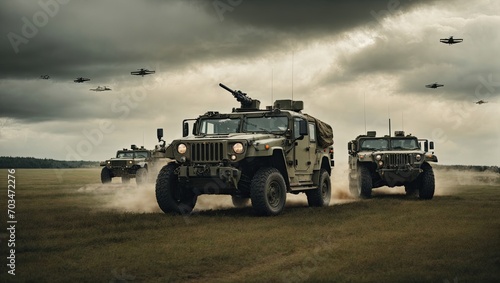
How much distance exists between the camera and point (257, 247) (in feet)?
25.9

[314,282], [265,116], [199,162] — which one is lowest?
[314,282]

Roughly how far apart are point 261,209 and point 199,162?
160 centimetres

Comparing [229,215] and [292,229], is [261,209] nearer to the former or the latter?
[229,215]

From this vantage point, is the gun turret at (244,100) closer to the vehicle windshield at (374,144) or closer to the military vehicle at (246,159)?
the military vehicle at (246,159)

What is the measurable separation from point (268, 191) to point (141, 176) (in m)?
16.6

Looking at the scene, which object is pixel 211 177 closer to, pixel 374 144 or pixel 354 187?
pixel 354 187

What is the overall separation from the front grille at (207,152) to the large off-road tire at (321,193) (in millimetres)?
3716

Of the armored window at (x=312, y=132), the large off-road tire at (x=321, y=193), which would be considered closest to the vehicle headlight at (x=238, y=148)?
the armored window at (x=312, y=132)

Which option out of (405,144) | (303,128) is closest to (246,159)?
(303,128)

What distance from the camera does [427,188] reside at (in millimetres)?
17656

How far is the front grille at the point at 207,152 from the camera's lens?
1174 cm

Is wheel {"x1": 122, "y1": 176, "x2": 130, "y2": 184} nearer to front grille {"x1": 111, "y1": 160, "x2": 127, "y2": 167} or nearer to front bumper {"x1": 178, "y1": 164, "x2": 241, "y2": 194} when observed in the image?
front grille {"x1": 111, "y1": 160, "x2": 127, "y2": 167}

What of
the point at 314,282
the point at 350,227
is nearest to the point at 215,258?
the point at 314,282

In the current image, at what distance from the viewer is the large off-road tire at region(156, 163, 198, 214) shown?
479 inches
